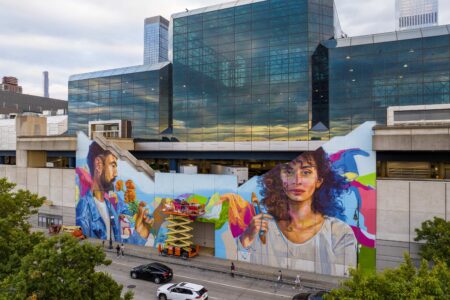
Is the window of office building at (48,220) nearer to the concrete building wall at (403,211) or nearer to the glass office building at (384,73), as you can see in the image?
the glass office building at (384,73)

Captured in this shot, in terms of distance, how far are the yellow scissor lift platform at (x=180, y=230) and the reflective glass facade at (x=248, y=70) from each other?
55.4ft

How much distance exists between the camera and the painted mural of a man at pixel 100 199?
39.1 m

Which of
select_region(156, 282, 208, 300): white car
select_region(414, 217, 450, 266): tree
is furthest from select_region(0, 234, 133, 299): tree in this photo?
select_region(414, 217, 450, 266): tree

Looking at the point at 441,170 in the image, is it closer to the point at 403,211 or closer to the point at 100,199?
the point at 403,211

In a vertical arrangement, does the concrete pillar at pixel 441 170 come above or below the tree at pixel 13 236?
above

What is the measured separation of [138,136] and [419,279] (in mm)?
48143

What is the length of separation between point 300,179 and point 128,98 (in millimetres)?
37980

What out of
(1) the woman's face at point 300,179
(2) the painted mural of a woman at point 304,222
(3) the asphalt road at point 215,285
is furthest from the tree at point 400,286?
(1) the woman's face at point 300,179

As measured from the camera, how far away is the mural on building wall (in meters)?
27.6

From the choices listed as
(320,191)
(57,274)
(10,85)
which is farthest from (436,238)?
(10,85)

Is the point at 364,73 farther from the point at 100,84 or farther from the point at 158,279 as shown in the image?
the point at 100,84

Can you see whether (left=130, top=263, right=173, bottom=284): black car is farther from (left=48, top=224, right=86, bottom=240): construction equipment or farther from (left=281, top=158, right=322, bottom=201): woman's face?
(left=48, top=224, right=86, bottom=240): construction equipment

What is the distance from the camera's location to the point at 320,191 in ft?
94.6

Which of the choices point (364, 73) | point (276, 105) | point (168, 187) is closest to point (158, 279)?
point (168, 187)
